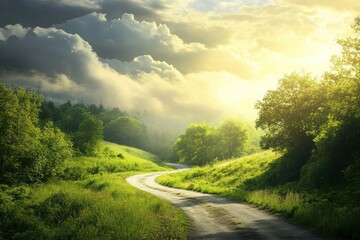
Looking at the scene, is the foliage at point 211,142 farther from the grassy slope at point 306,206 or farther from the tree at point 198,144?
the grassy slope at point 306,206

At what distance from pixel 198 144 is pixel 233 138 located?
676 inches

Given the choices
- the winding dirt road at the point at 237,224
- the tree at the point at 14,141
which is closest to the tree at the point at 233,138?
the tree at the point at 14,141

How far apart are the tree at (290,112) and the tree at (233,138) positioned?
76.8 metres

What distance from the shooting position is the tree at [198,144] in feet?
440

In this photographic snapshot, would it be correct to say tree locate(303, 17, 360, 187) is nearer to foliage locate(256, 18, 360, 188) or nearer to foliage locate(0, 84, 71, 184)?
foliage locate(256, 18, 360, 188)

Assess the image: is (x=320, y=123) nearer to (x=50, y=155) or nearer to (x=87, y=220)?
(x=87, y=220)

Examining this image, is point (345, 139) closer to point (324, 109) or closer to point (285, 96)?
point (324, 109)

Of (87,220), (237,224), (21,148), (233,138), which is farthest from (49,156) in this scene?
(233,138)

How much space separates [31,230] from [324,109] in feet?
86.8

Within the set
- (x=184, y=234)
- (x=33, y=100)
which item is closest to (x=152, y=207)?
(x=184, y=234)

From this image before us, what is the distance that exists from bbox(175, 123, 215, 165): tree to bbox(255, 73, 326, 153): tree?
282 ft

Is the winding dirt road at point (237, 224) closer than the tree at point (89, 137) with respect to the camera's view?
Yes

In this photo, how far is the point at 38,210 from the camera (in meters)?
32.4

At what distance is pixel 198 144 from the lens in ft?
449
